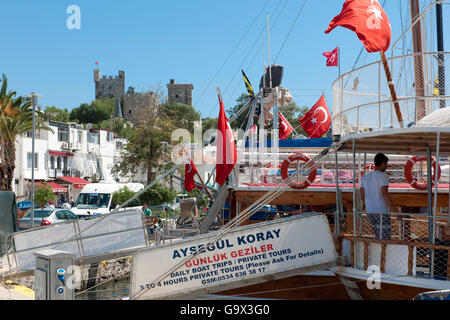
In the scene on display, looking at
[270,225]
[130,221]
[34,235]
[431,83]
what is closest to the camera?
[270,225]

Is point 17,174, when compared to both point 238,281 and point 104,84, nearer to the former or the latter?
point 238,281

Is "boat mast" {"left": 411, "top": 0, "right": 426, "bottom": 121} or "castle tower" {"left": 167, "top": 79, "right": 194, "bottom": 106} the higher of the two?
"castle tower" {"left": 167, "top": 79, "right": 194, "bottom": 106}

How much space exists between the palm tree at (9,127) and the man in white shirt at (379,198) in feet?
64.1

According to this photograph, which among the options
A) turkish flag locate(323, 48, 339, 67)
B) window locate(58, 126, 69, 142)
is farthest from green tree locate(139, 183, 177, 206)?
window locate(58, 126, 69, 142)

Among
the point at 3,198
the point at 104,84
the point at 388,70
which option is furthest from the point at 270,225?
the point at 104,84

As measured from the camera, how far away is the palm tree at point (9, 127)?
82.1 ft

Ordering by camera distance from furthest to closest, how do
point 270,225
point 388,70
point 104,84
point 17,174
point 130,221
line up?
point 104,84, point 17,174, point 130,221, point 270,225, point 388,70

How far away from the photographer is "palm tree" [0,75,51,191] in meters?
25.0

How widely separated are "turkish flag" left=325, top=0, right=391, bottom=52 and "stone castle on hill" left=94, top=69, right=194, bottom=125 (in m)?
122

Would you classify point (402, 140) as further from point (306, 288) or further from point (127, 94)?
→ point (127, 94)

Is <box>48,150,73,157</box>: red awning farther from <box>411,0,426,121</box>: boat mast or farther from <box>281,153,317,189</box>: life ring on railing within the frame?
<box>411,0,426,121</box>: boat mast

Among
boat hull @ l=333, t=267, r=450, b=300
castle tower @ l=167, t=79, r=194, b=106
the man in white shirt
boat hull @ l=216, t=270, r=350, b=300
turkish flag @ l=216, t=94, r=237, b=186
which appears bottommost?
boat hull @ l=216, t=270, r=350, b=300

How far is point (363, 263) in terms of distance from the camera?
8953mm

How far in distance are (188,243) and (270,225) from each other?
1434 millimetres
